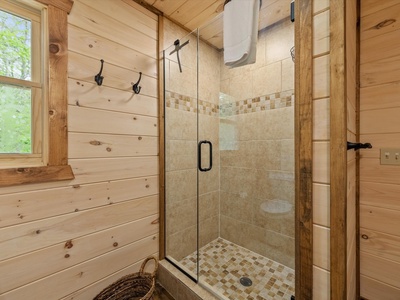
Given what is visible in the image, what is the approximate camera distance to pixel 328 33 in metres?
0.73

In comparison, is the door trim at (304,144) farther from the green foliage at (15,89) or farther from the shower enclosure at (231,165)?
the green foliage at (15,89)

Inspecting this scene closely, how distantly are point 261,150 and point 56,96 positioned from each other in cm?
174

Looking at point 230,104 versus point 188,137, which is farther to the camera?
point 230,104

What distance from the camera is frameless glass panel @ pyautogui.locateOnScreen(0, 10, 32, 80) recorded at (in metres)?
1.06

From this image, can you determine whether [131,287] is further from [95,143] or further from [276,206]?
[276,206]

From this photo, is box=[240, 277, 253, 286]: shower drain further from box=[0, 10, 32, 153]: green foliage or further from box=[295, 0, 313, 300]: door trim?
box=[0, 10, 32, 153]: green foliage

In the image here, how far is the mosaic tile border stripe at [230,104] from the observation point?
1.80 metres

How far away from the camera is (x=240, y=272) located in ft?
5.67

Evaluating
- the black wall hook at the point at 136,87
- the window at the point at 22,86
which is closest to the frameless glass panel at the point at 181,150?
the black wall hook at the point at 136,87

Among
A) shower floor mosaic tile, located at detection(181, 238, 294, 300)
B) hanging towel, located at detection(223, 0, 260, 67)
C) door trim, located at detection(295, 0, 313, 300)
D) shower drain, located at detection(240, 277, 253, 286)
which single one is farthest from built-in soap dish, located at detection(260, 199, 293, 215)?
hanging towel, located at detection(223, 0, 260, 67)

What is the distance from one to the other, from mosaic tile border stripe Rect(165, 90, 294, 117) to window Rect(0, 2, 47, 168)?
91cm

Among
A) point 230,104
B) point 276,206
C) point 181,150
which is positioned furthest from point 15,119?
point 276,206

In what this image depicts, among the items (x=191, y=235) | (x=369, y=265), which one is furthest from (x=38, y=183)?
(x=369, y=265)

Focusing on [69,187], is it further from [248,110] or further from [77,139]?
[248,110]
